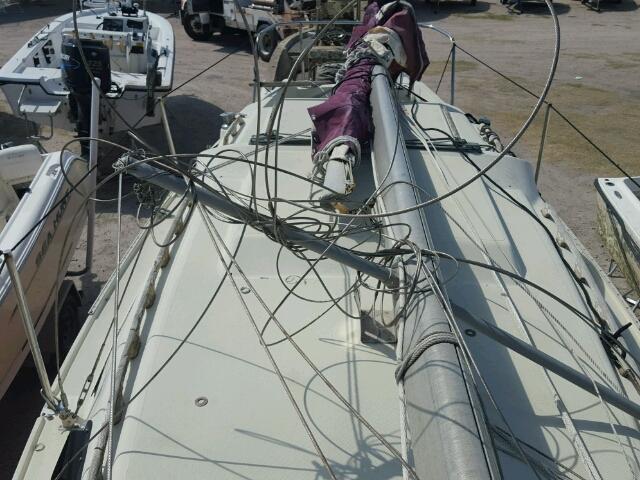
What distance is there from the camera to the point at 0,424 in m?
3.39

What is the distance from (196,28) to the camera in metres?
12.2

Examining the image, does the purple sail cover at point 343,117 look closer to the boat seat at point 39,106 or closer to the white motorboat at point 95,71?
the white motorboat at point 95,71

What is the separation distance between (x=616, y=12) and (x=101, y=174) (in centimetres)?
1518

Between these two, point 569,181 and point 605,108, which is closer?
point 569,181

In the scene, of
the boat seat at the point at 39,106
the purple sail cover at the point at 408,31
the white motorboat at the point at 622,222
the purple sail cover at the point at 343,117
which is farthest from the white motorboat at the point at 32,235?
the white motorboat at the point at 622,222

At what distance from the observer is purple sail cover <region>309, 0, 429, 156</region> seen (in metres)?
3.11

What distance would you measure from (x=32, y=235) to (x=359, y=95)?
6.81 feet

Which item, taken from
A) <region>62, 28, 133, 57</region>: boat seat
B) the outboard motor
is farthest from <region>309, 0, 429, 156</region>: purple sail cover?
<region>62, 28, 133, 57</region>: boat seat

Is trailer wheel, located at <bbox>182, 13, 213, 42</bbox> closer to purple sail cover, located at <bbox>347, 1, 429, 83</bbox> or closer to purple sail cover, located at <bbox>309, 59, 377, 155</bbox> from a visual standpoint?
purple sail cover, located at <bbox>347, 1, 429, 83</bbox>

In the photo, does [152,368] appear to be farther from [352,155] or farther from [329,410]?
[352,155]

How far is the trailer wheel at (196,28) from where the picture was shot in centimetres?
1205

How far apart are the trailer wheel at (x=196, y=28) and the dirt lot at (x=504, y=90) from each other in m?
0.23

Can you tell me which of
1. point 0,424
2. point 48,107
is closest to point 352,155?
point 0,424

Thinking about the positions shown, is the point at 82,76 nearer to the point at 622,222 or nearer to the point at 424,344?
the point at 622,222
